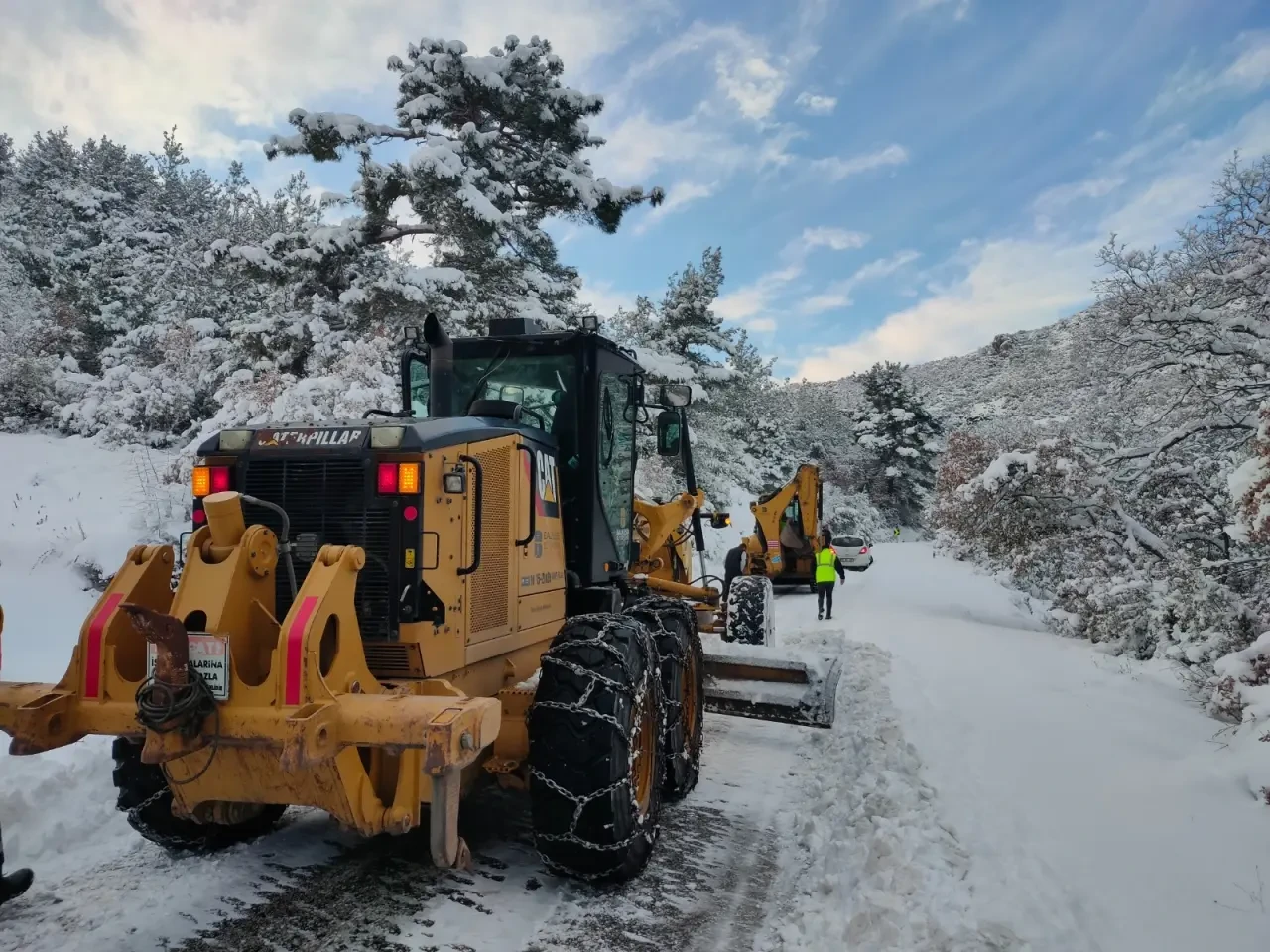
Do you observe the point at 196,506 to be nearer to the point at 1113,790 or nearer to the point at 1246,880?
the point at 1246,880

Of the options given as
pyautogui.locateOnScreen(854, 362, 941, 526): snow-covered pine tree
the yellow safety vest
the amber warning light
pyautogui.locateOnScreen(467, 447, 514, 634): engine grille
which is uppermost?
pyautogui.locateOnScreen(854, 362, 941, 526): snow-covered pine tree

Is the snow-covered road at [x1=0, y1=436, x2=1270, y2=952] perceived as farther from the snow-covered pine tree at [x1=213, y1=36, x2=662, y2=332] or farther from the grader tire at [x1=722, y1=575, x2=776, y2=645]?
the snow-covered pine tree at [x1=213, y1=36, x2=662, y2=332]

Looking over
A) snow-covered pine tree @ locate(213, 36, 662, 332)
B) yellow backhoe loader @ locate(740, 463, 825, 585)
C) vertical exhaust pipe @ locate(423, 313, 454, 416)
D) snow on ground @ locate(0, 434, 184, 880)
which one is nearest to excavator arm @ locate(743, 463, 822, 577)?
yellow backhoe loader @ locate(740, 463, 825, 585)

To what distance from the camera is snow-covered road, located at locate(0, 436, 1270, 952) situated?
3580 millimetres

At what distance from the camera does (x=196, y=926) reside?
140 inches

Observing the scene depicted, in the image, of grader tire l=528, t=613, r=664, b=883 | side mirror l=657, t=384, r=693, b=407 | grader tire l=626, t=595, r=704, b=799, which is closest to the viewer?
grader tire l=528, t=613, r=664, b=883

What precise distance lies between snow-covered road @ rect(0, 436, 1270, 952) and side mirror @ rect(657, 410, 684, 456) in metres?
2.41

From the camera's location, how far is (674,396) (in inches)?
253

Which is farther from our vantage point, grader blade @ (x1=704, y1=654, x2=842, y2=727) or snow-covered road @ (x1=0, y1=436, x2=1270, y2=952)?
grader blade @ (x1=704, y1=654, x2=842, y2=727)

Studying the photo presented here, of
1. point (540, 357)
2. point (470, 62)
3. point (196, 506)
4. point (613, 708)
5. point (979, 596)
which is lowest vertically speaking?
point (979, 596)

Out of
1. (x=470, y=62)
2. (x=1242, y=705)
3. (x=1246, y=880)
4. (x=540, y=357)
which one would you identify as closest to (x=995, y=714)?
(x=1242, y=705)

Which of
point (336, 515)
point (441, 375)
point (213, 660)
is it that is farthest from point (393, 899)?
point (441, 375)

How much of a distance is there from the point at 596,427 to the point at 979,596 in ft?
59.7

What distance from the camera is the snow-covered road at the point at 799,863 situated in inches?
141
